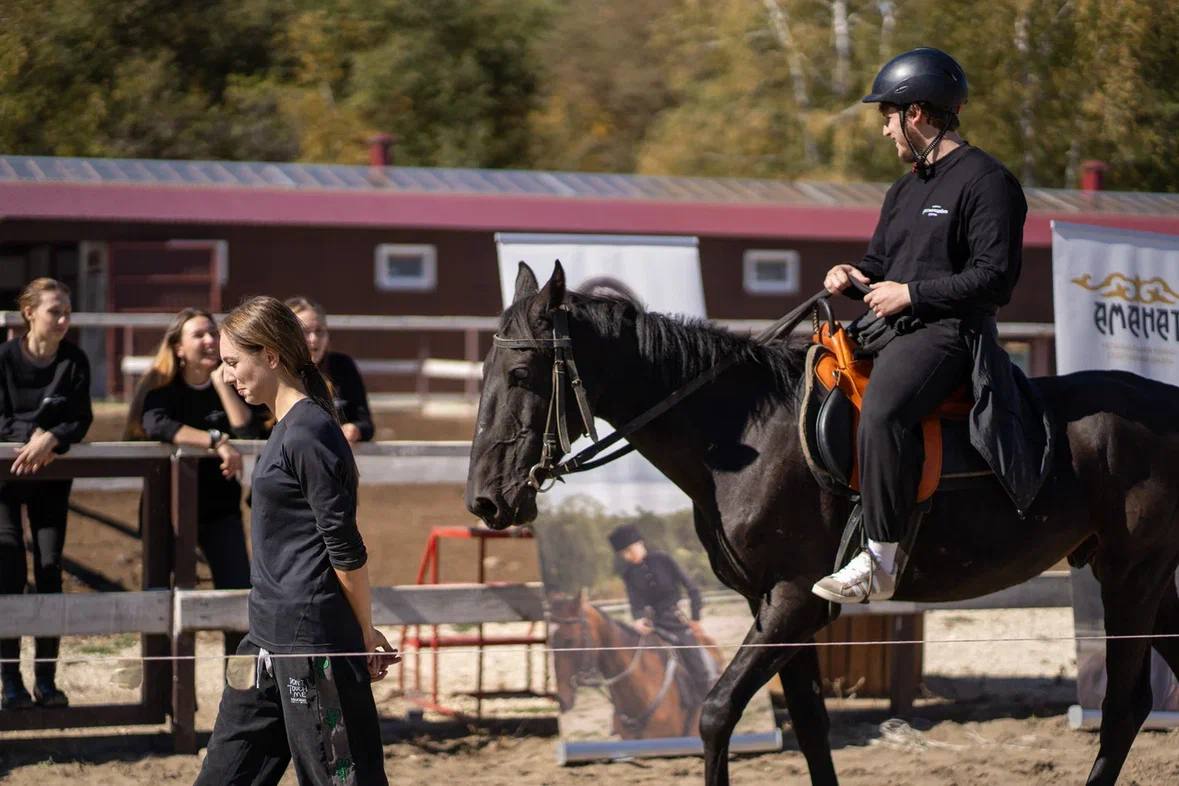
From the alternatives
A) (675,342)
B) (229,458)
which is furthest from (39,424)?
(675,342)

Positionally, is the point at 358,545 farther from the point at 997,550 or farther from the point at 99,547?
the point at 99,547

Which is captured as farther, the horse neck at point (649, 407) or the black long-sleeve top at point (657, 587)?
the black long-sleeve top at point (657, 587)

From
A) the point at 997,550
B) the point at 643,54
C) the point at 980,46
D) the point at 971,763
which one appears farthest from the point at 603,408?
the point at 643,54

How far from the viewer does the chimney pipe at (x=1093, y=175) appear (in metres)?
9.95

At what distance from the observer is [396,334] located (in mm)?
20016

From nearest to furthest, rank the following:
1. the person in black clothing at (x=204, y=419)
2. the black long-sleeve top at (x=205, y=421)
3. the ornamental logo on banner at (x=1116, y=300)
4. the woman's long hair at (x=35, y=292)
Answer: the woman's long hair at (x=35, y=292) < the person in black clothing at (x=204, y=419) < the black long-sleeve top at (x=205, y=421) < the ornamental logo on banner at (x=1116, y=300)

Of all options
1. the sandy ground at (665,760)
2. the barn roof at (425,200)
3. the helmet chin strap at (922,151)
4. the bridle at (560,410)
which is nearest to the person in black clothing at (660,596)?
the sandy ground at (665,760)

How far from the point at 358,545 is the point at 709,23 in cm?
2961

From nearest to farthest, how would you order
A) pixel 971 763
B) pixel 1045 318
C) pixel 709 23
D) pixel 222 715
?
1. pixel 222 715
2. pixel 971 763
3. pixel 1045 318
4. pixel 709 23

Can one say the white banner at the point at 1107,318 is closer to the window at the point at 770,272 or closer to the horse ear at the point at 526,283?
the horse ear at the point at 526,283

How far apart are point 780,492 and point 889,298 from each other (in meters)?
0.76

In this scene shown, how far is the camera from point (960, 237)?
4.83 meters

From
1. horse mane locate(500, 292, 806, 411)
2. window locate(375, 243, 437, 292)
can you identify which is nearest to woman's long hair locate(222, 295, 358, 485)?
horse mane locate(500, 292, 806, 411)

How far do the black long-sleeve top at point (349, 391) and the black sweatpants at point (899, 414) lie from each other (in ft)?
8.46
